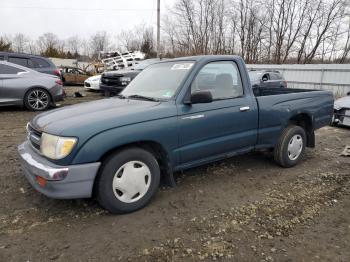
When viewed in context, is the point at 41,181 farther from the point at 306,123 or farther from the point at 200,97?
the point at 306,123

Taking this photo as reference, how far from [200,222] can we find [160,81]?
1.88m

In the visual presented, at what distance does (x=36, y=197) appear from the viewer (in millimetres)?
3709

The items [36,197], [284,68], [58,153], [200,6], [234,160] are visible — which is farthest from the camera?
[200,6]

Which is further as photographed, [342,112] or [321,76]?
[321,76]

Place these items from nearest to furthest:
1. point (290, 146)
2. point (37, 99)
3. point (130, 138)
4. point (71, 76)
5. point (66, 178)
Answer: point (66, 178)
point (130, 138)
point (290, 146)
point (37, 99)
point (71, 76)

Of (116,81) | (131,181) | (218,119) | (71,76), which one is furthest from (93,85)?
(131,181)

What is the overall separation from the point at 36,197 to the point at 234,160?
3.09m

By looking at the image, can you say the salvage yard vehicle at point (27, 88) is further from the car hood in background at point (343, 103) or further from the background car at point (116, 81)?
the car hood in background at point (343, 103)

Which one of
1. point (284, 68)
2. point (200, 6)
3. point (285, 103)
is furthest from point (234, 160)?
point (200, 6)

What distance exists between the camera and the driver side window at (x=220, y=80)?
391 cm

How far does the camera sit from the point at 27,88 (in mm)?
8914

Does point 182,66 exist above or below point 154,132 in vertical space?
above

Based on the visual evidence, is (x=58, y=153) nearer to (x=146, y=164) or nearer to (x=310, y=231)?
(x=146, y=164)

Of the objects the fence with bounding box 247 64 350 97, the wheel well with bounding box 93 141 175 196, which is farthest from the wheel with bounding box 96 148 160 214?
the fence with bounding box 247 64 350 97
